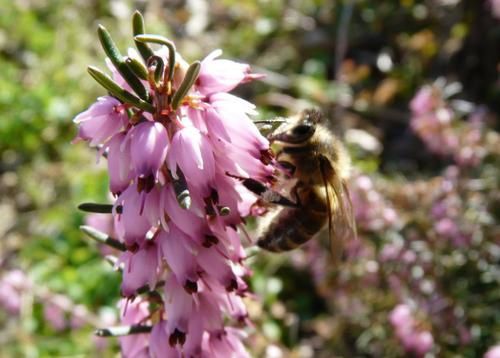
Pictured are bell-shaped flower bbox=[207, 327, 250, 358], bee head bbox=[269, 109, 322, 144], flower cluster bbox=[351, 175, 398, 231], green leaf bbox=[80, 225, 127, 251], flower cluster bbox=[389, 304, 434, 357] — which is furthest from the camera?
flower cluster bbox=[351, 175, 398, 231]

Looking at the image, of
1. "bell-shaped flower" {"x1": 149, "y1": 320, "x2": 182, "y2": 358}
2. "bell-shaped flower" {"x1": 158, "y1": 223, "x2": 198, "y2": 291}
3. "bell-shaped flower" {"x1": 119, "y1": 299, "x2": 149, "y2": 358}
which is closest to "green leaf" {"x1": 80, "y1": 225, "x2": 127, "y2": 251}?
"bell-shaped flower" {"x1": 119, "y1": 299, "x2": 149, "y2": 358}

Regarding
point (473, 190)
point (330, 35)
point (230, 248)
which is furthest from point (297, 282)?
point (230, 248)

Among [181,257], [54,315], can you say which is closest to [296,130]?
[181,257]

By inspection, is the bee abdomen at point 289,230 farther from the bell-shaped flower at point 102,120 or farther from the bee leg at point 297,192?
the bell-shaped flower at point 102,120

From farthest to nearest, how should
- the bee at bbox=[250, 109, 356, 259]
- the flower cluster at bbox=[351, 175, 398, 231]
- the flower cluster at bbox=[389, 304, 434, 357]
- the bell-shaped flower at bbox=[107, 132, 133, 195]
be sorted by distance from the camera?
the flower cluster at bbox=[351, 175, 398, 231] < the flower cluster at bbox=[389, 304, 434, 357] < the bee at bbox=[250, 109, 356, 259] < the bell-shaped flower at bbox=[107, 132, 133, 195]

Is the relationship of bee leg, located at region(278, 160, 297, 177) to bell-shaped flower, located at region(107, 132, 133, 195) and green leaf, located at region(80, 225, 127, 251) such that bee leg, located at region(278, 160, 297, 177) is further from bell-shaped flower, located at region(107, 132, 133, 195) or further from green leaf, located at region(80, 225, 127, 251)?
bell-shaped flower, located at region(107, 132, 133, 195)

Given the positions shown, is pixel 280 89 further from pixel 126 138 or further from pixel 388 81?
pixel 126 138
